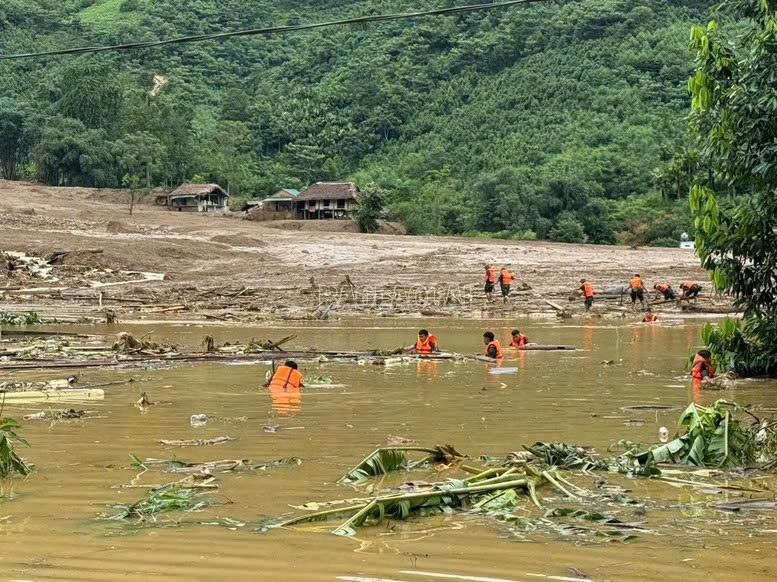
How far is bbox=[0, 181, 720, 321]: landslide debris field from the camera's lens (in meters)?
34.2

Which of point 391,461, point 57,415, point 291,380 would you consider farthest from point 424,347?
point 391,461

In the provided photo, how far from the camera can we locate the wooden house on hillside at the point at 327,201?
7100 centimetres

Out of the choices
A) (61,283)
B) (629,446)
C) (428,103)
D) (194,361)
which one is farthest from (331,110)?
(629,446)

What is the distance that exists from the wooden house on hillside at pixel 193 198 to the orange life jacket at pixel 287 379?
197ft

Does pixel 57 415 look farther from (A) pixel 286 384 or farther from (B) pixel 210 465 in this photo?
(B) pixel 210 465

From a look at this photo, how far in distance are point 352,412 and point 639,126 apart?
76.1 meters

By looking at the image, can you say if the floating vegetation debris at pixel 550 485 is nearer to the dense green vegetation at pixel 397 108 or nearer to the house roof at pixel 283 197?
the dense green vegetation at pixel 397 108

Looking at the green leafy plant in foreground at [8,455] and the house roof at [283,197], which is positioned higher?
the house roof at [283,197]

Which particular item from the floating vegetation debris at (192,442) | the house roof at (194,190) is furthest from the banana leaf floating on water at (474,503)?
the house roof at (194,190)

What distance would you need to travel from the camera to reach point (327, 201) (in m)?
72.2

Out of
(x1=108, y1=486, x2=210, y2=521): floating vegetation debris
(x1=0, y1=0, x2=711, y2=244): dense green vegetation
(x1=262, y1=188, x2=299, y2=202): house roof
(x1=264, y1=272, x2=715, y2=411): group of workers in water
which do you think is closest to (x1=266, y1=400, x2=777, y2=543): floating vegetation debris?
(x1=108, y1=486, x2=210, y2=521): floating vegetation debris

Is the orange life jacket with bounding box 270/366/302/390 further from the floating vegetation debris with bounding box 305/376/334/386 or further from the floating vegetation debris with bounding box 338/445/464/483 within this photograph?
the floating vegetation debris with bounding box 338/445/464/483

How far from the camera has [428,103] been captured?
104 metres

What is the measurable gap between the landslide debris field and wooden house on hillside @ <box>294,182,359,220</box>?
12.2 m
